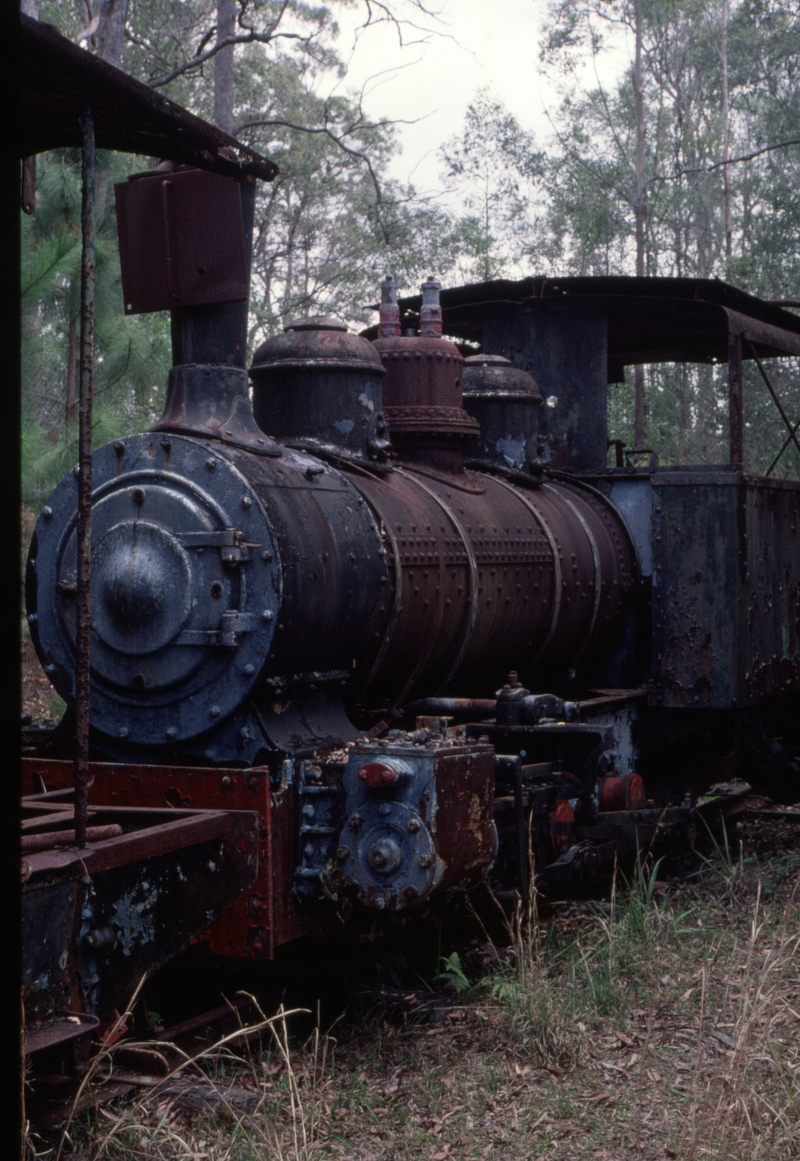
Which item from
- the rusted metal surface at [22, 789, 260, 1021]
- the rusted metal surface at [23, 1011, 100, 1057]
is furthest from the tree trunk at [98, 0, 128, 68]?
the rusted metal surface at [23, 1011, 100, 1057]

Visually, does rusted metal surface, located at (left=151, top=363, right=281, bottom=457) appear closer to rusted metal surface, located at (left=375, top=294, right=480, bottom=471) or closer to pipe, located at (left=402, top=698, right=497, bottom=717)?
pipe, located at (left=402, top=698, right=497, bottom=717)

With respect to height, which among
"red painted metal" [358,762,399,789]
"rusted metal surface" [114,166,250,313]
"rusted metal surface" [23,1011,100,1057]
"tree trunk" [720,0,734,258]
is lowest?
"rusted metal surface" [23,1011,100,1057]

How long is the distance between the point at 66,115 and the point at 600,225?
24660 millimetres

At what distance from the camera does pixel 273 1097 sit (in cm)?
345

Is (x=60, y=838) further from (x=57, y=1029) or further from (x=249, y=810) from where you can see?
(x=249, y=810)

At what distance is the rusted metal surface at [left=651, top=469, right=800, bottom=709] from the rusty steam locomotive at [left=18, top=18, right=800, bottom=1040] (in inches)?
0.5

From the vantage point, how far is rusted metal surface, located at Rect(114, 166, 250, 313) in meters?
4.54

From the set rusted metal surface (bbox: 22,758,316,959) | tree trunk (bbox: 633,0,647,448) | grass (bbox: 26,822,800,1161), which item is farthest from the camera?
tree trunk (bbox: 633,0,647,448)

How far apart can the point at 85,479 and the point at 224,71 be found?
56.6 feet

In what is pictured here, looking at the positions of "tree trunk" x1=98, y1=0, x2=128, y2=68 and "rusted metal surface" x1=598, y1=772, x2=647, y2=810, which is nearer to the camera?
"rusted metal surface" x1=598, y1=772, x2=647, y2=810

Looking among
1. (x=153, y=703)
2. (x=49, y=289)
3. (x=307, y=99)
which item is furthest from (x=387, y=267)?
(x=153, y=703)

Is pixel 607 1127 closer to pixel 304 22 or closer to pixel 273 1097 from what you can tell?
pixel 273 1097

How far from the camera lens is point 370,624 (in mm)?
4637

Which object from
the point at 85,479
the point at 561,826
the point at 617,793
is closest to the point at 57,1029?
the point at 85,479
